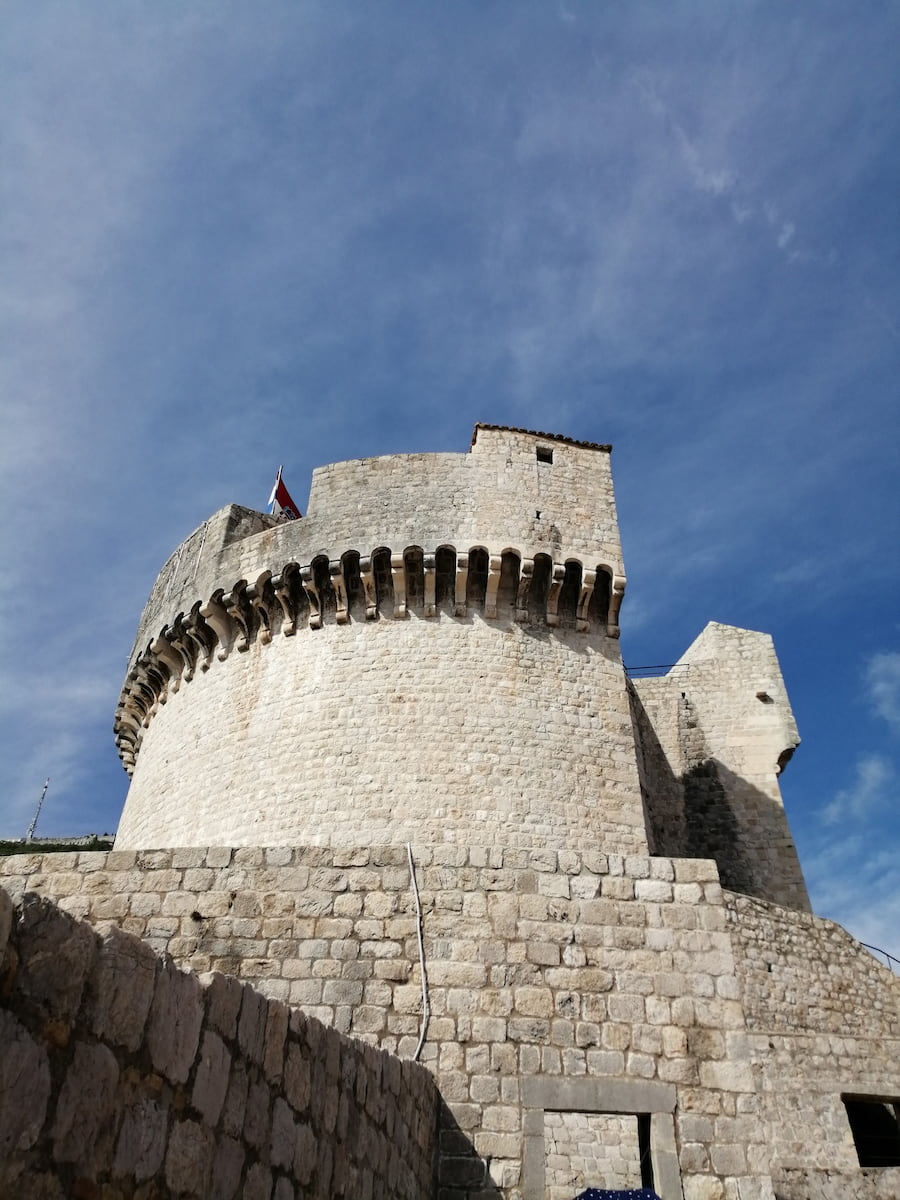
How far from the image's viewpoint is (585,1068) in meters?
4.46

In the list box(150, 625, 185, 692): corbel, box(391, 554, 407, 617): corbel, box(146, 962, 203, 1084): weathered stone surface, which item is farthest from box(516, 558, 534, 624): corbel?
box(146, 962, 203, 1084): weathered stone surface

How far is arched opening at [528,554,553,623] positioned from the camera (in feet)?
36.9

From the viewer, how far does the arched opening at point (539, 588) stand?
11234mm

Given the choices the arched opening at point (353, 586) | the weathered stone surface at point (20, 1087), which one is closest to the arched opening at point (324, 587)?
the arched opening at point (353, 586)

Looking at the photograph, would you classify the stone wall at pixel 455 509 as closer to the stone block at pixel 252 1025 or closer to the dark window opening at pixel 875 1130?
the dark window opening at pixel 875 1130

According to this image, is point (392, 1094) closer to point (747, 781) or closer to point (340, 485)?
point (340, 485)

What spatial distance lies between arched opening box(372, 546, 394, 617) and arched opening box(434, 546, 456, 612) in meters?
0.62

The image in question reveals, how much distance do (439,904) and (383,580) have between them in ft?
22.6

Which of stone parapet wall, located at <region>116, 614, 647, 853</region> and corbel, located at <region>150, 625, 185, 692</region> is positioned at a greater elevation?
corbel, located at <region>150, 625, 185, 692</region>

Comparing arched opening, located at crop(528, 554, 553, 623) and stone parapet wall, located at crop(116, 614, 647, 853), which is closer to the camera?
stone parapet wall, located at crop(116, 614, 647, 853)

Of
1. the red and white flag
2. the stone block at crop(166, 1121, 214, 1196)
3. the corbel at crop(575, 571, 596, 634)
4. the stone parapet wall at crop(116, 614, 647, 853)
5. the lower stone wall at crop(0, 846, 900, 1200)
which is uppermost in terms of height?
the red and white flag

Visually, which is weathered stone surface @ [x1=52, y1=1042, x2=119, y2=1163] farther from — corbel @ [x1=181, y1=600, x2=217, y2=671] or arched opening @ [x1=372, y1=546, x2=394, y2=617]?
corbel @ [x1=181, y1=600, x2=217, y2=671]

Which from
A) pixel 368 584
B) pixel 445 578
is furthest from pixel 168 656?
pixel 445 578

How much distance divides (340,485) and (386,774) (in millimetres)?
4504
